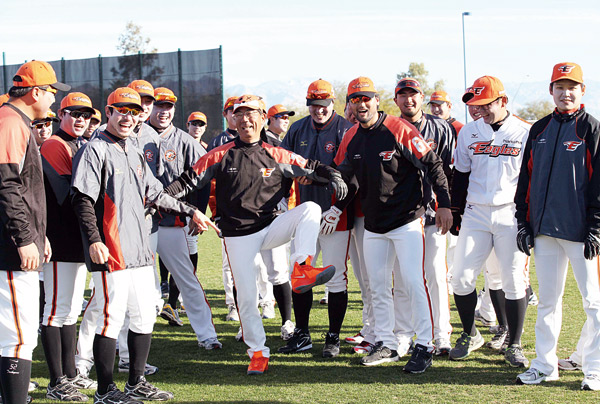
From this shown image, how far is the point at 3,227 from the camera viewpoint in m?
3.98

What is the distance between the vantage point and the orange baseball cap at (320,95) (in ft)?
20.9

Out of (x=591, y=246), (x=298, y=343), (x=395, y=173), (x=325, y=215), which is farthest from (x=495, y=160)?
(x=298, y=343)

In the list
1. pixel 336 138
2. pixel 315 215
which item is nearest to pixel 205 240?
pixel 336 138

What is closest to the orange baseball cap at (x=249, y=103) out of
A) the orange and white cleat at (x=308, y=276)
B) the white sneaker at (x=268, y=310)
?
the orange and white cleat at (x=308, y=276)

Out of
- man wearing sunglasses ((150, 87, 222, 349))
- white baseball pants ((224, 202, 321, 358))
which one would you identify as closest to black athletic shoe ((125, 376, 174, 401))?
white baseball pants ((224, 202, 321, 358))

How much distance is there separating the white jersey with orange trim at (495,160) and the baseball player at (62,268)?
3501 mm

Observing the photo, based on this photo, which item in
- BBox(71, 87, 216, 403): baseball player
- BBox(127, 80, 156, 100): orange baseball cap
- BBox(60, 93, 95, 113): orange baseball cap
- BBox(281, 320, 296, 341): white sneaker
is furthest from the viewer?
BBox(281, 320, 296, 341): white sneaker

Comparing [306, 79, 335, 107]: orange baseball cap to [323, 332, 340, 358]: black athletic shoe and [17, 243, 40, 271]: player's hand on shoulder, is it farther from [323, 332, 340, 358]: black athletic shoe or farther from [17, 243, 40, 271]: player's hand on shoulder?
[17, 243, 40, 271]: player's hand on shoulder

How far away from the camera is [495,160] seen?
5.61 metres

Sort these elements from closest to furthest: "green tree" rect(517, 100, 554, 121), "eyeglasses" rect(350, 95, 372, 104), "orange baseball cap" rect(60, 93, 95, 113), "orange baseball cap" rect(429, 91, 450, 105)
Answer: "orange baseball cap" rect(60, 93, 95, 113) → "eyeglasses" rect(350, 95, 372, 104) → "orange baseball cap" rect(429, 91, 450, 105) → "green tree" rect(517, 100, 554, 121)

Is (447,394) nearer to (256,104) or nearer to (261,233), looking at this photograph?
(261,233)

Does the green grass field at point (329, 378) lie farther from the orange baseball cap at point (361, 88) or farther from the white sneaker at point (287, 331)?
the orange baseball cap at point (361, 88)

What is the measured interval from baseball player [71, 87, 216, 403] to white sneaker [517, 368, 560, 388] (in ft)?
9.38

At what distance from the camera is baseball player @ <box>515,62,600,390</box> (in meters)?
4.78
